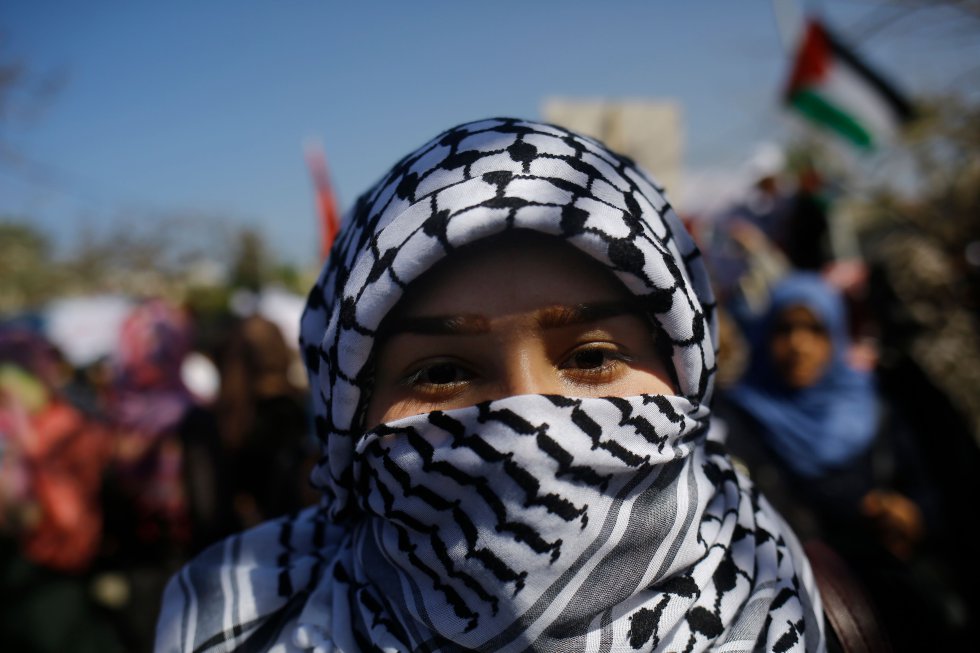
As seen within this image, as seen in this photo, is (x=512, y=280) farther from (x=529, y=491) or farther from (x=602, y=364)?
(x=529, y=491)

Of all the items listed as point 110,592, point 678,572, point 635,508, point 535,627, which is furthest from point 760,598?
point 110,592

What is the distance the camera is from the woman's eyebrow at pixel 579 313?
1.03 m

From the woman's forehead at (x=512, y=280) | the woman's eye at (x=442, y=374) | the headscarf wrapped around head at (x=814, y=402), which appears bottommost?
the headscarf wrapped around head at (x=814, y=402)

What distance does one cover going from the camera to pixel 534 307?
1.03m

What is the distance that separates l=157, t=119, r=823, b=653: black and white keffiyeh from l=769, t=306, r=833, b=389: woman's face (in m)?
2.12

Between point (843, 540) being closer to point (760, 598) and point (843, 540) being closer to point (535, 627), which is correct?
point (760, 598)

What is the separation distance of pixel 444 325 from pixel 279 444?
9.32 ft

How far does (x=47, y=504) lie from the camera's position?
330 cm

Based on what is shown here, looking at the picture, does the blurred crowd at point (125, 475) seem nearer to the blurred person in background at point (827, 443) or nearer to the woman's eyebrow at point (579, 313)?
the blurred person in background at point (827, 443)

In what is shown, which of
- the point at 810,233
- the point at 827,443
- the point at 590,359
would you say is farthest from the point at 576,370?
A: the point at 810,233

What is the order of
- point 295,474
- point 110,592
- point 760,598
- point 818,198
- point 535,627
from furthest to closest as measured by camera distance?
point 818,198, point 110,592, point 295,474, point 760,598, point 535,627

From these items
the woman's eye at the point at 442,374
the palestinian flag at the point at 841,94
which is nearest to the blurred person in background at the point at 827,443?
the palestinian flag at the point at 841,94

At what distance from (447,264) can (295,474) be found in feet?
5.51

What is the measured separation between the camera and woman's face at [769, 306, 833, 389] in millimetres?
3146
